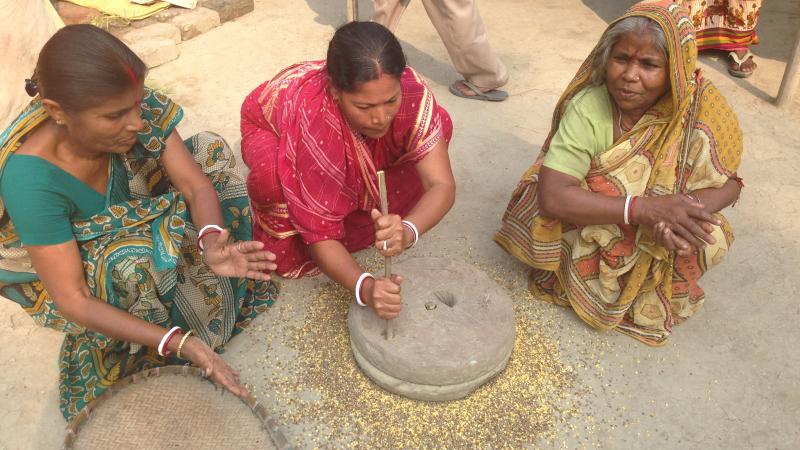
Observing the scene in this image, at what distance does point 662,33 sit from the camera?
2082 mm

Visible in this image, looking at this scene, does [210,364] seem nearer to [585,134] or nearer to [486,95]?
[585,134]

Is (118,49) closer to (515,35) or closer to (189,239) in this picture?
(189,239)

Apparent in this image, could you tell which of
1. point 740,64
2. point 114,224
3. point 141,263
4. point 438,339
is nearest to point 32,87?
point 114,224

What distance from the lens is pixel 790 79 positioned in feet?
12.8

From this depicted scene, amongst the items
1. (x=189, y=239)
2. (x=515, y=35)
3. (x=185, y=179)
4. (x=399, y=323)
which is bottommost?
(x=515, y=35)

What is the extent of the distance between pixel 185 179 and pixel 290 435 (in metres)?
0.96

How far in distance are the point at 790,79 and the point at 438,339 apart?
309 cm

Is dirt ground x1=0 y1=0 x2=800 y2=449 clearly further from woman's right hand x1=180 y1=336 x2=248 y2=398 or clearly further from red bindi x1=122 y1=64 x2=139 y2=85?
red bindi x1=122 y1=64 x2=139 y2=85

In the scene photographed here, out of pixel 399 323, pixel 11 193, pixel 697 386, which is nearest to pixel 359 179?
pixel 399 323

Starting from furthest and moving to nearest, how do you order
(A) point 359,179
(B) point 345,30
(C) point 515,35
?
(C) point 515,35 < (A) point 359,179 < (B) point 345,30

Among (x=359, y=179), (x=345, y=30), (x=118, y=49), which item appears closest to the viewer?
(x=118, y=49)

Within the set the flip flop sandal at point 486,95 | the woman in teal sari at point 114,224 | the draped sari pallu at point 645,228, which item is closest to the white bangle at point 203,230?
the woman in teal sari at point 114,224

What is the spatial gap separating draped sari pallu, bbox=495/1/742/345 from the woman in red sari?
19.0 inches

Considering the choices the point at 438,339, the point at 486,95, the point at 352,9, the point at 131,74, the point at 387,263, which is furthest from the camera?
the point at 352,9
